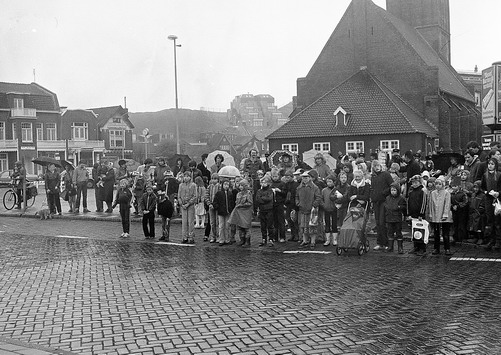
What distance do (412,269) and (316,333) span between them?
4.56 meters

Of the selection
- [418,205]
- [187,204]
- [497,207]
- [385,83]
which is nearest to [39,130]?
[385,83]

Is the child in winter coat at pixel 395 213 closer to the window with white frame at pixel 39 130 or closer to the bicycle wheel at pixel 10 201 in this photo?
the bicycle wheel at pixel 10 201

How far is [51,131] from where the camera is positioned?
201ft

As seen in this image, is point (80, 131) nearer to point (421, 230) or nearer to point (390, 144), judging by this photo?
point (390, 144)

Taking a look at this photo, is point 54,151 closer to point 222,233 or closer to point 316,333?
point 222,233

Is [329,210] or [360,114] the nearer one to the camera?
[329,210]

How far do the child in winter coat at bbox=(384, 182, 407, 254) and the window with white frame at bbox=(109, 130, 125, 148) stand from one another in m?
61.2

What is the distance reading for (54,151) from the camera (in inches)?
2443

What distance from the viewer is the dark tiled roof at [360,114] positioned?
39406 mm

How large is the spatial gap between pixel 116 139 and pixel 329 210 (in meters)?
60.6

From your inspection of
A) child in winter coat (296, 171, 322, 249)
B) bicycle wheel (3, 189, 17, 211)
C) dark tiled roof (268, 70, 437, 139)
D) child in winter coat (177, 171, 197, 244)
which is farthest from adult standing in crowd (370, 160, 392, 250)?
dark tiled roof (268, 70, 437, 139)

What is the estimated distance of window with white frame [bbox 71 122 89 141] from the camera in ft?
214

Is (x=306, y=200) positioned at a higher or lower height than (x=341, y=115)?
lower

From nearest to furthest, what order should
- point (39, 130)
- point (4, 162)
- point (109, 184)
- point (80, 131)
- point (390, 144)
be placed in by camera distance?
point (109, 184), point (390, 144), point (4, 162), point (39, 130), point (80, 131)
